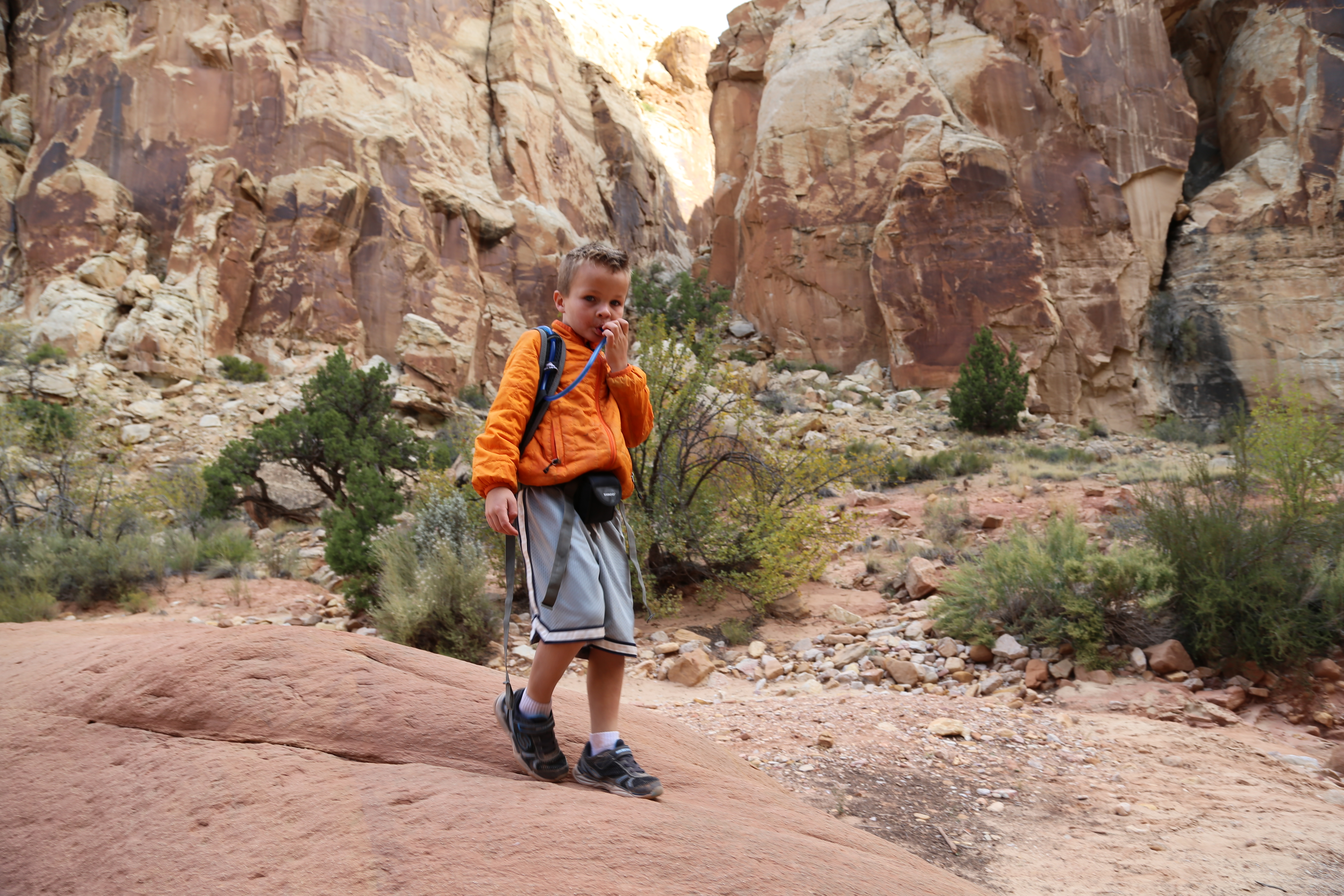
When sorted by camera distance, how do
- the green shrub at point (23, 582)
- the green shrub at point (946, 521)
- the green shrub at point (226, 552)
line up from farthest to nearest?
the green shrub at point (226, 552), the green shrub at point (946, 521), the green shrub at point (23, 582)

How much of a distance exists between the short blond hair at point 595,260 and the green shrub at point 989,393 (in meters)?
16.0

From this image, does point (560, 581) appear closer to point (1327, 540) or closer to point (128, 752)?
point (128, 752)

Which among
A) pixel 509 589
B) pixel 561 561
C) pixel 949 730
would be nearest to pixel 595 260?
pixel 561 561

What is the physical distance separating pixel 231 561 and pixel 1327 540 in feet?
35.0

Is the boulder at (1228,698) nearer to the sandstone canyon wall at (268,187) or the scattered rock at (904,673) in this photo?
the scattered rock at (904,673)

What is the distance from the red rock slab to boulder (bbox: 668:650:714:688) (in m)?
2.85

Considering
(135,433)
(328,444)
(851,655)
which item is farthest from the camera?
(135,433)

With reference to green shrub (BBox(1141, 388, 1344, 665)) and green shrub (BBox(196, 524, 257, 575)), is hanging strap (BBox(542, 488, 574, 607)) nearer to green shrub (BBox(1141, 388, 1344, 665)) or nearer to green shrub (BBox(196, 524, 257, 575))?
green shrub (BBox(1141, 388, 1344, 665))

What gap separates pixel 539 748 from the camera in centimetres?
206

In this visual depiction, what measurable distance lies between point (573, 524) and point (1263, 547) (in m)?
5.16

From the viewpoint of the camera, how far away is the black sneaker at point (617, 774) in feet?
6.59

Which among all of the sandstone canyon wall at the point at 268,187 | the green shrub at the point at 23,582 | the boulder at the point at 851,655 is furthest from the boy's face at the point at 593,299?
the sandstone canyon wall at the point at 268,187

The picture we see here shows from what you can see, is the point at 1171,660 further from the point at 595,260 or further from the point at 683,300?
the point at 683,300

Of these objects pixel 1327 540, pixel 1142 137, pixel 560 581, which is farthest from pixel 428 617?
pixel 1142 137
